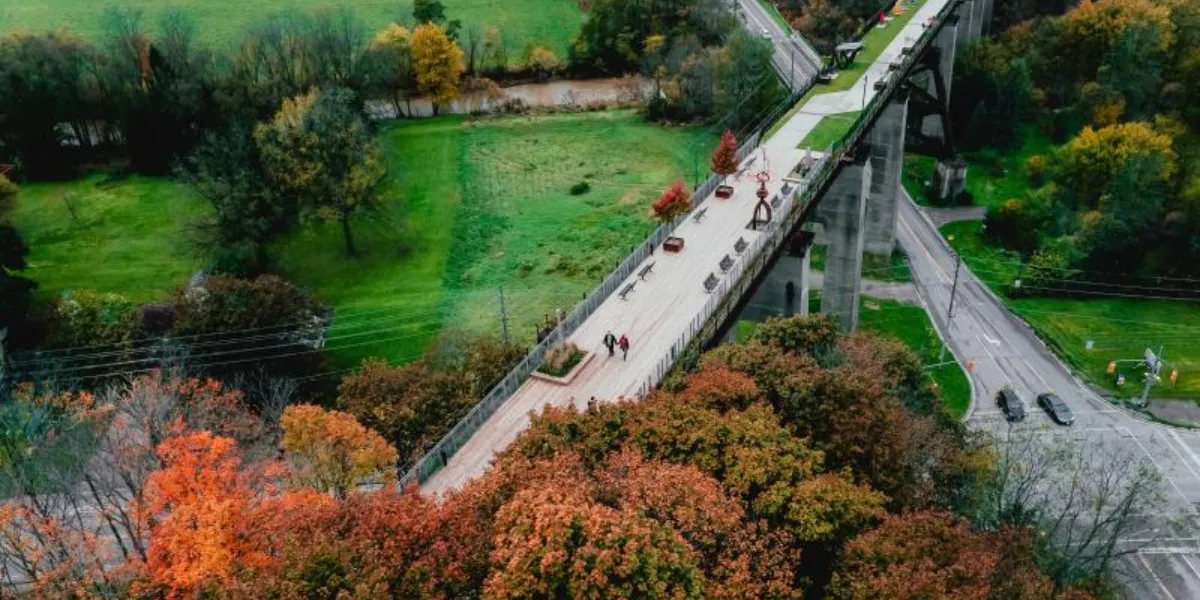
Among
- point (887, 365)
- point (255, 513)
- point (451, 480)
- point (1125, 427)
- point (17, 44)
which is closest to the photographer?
point (255, 513)

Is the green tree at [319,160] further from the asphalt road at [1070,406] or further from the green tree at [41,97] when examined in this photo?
the asphalt road at [1070,406]

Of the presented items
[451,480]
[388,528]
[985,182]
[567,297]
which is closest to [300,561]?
[388,528]

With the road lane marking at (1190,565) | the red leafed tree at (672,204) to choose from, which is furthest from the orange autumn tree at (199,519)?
the road lane marking at (1190,565)

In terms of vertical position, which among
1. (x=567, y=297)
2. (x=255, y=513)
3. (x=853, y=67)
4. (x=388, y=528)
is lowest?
(x=567, y=297)

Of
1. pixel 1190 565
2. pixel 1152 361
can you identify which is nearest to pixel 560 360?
pixel 1190 565

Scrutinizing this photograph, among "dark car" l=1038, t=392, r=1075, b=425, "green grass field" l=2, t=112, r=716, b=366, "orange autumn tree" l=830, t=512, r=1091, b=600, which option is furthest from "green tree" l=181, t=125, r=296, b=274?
"dark car" l=1038, t=392, r=1075, b=425

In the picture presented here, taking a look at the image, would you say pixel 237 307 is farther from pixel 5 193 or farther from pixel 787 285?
pixel 787 285

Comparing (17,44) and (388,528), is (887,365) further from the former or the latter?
(17,44)
